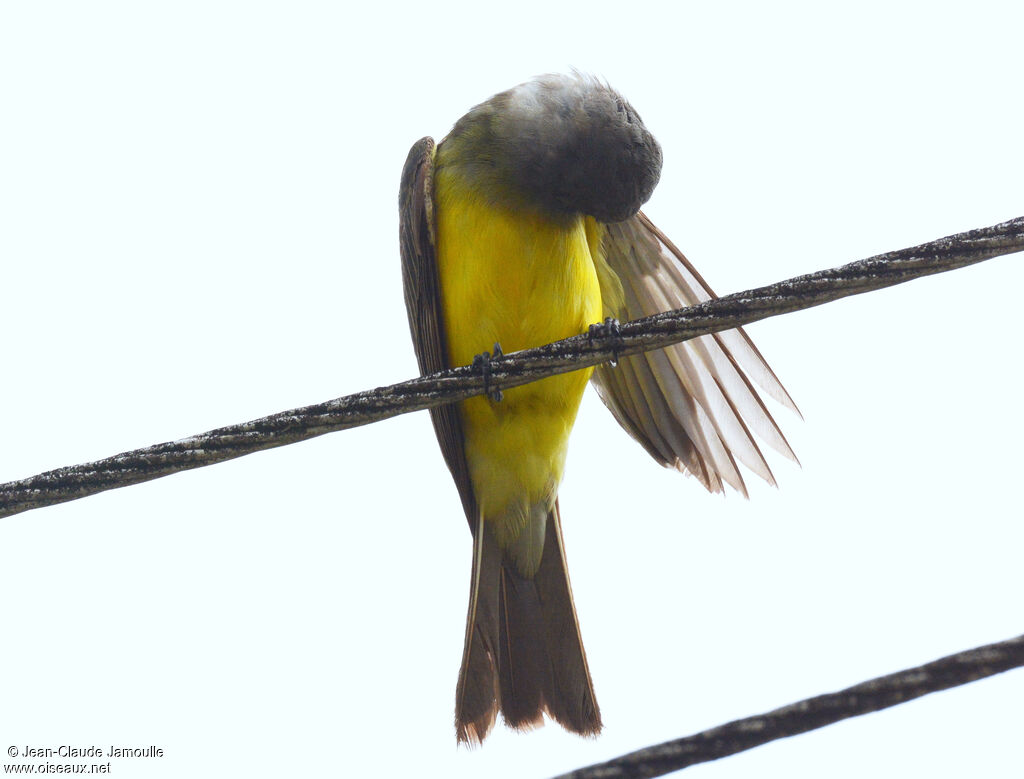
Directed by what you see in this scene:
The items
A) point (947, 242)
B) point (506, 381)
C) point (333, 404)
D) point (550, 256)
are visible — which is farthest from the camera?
point (550, 256)

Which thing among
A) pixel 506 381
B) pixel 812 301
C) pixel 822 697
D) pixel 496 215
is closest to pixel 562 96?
pixel 496 215

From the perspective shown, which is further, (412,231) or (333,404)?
(412,231)

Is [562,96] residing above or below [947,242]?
above

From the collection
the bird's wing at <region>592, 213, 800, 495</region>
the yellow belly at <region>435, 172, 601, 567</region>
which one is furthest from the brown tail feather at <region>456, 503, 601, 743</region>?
the bird's wing at <region>592, 213, 800, 495</region>

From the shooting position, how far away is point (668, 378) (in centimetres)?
537

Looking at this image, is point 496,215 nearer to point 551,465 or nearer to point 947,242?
point 551,465

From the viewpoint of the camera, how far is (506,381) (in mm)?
3424

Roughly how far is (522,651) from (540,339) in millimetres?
1503

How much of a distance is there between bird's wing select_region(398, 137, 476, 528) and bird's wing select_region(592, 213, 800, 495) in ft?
2.96

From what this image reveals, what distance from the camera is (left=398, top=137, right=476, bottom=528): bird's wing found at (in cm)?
475

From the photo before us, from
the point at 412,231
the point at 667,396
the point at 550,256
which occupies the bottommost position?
the point at 667,396

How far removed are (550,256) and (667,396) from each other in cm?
121

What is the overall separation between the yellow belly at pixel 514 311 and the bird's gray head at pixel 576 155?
13 centimetres

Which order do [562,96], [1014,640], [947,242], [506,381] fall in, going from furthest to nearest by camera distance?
[562,96], [506,381], [947,242], [1014,640]
